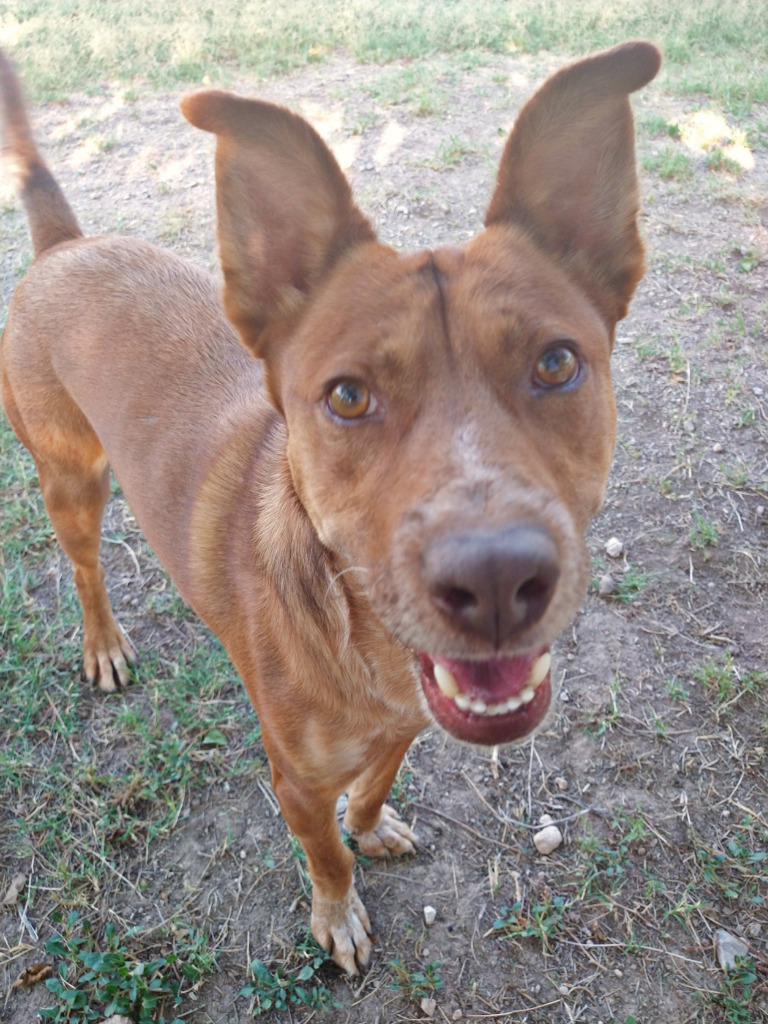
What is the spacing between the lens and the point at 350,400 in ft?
5.65

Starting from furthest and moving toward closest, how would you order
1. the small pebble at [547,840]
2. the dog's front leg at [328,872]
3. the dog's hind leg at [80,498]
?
the dog's hind leg at [80,498], the small pebble at [547,840], the dog's front leg at [328,872]

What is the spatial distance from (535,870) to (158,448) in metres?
2.14

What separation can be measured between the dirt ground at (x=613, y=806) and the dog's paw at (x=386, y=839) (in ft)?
0.23

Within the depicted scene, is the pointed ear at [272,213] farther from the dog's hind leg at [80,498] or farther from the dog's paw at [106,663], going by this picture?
the dog's paw at [106,663]

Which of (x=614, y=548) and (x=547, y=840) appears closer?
(x=547, y=840)

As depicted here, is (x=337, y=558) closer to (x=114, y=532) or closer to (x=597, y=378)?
(x=597, y=378)

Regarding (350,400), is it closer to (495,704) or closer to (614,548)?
(495,704)

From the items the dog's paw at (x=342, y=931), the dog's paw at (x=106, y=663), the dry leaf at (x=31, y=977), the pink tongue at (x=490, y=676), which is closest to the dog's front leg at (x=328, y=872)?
the dog's paw at (x=342, y=931)

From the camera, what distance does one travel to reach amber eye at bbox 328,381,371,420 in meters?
1.70

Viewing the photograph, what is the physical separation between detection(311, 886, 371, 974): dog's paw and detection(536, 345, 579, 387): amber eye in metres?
1.95

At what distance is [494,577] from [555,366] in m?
0.66

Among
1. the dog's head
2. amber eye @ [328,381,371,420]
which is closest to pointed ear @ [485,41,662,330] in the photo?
the dog's head

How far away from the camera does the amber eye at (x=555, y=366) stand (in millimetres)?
1693

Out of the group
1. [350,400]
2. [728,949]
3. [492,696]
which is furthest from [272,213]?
[728,949]
